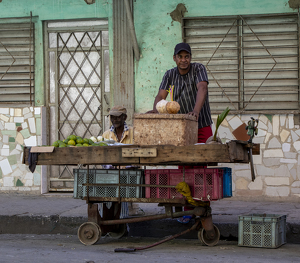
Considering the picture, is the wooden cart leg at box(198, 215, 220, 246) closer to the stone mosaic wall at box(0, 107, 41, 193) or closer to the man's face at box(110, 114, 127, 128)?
the man's face at box(110, 114, 127, 128)

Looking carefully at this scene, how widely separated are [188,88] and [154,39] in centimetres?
287

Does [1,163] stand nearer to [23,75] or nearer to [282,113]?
[23,75]

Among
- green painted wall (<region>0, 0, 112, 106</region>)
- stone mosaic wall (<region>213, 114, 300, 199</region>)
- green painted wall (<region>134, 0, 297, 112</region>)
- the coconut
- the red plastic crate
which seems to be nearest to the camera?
the red plastic crate

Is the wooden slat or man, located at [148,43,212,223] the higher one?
man, located at [148,43,212,223]

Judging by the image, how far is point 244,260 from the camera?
14.0 feet

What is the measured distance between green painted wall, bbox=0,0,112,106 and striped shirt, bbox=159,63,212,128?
10.3 ft

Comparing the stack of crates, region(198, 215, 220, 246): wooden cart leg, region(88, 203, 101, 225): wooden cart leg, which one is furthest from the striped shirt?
region(88, 203, 101, 225): wooden cart leg

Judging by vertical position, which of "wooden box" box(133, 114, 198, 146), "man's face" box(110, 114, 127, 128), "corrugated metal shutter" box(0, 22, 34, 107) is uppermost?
"corrugated metal shutter" box(0, 22, 34, 107)

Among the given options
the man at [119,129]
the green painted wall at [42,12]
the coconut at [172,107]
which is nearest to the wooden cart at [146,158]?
the coconut at [172,107]

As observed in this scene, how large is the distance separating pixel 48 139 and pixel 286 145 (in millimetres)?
4081

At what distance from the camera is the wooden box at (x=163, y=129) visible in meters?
4.59

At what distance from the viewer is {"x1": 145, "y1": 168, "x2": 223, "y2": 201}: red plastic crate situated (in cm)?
462

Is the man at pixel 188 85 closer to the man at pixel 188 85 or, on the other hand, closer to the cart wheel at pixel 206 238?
the man at pixel 188 85

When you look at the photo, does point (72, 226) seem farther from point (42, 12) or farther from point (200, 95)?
point (42, 12)
